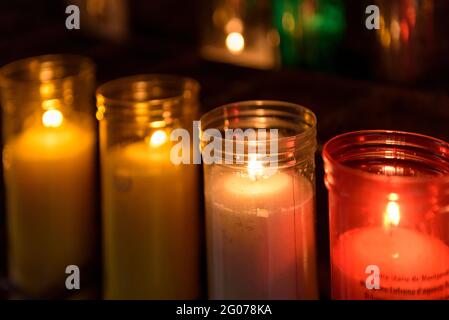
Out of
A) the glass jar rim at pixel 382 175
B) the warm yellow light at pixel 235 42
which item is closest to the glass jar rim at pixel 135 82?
the glass jar rim at pixel 382 175

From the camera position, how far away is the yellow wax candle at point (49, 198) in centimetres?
96

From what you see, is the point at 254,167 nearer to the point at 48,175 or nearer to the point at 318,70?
the point at 48,175

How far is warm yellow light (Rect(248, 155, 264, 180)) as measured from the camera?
0.72m

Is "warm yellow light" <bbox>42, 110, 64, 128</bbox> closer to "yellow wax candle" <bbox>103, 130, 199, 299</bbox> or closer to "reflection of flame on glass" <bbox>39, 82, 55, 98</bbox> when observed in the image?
"reflection of flame on glass" <bbox>39, 82, 55, 98</bbox>

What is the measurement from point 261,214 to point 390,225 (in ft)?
0.46

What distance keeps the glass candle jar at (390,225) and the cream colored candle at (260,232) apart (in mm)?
55

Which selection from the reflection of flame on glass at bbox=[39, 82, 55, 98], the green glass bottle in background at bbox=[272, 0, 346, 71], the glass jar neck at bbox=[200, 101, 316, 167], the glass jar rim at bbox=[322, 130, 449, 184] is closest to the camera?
the glass jar rim at bbox=[322, 130, 449, 184]

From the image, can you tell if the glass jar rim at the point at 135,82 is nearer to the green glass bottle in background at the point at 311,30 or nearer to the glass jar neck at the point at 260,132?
the glass jar neck at the point at 260,132

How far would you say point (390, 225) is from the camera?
0.65m

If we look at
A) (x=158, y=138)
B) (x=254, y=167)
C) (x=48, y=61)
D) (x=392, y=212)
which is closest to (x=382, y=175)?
(x=392, y=212)

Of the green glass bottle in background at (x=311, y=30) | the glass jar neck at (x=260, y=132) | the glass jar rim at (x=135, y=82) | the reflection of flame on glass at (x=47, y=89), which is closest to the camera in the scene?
the glass jar neck at (x=260, y=132)

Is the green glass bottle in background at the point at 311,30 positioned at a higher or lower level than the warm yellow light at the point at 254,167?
higher

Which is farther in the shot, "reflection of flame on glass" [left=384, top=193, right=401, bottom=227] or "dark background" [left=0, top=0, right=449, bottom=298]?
"dark background" [left=0, top=0, right=449, bottom=298]

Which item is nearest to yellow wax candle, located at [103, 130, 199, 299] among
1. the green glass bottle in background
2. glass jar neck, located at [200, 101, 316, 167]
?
glass jar neck, located at [200, 101, 316, 167]
